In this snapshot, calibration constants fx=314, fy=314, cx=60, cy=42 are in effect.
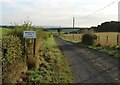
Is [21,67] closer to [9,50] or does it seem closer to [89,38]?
[9,50]

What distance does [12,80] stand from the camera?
33.2 ft

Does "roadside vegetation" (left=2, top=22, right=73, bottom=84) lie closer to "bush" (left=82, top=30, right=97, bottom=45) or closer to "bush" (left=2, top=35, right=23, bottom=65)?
"bush" (left=2, top=35, right=23, bottom=65)

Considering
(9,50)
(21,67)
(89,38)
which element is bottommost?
(21,67)

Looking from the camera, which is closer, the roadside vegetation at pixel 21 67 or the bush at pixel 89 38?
the roadside vegetation at pixel 21 67

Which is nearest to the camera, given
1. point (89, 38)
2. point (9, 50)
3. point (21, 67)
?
point (9, 50)

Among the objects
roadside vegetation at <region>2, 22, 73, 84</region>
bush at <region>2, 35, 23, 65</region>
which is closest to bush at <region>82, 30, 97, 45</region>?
roadside vegetation at <region>2, 22, 73, 84</region>

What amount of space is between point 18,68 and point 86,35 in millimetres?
34174

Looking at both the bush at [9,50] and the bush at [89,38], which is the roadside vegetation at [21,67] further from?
the bush at [89,38]

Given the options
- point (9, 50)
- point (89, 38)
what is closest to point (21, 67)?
point (9, 50)

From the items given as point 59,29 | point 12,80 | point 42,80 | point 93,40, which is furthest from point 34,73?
point 59,29

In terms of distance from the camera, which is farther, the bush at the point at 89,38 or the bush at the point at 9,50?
the bush at the point at 89,38

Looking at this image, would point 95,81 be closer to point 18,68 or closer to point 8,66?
point 18,68

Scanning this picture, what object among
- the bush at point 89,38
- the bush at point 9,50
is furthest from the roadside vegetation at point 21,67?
the bush at point 89,38

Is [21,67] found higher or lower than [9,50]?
lower
